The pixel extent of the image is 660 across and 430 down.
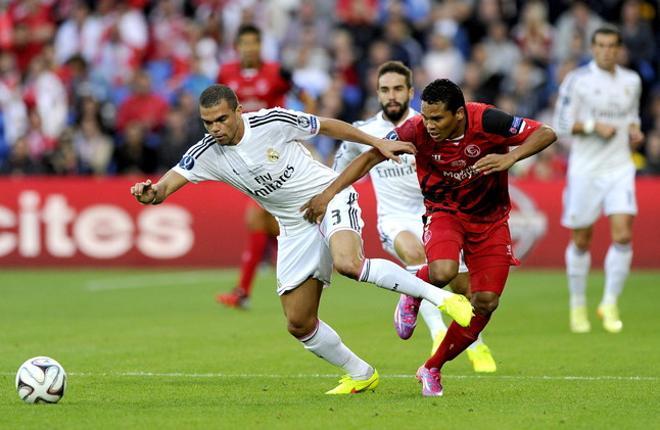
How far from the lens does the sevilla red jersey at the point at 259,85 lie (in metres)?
15.1

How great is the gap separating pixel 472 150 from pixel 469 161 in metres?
0.08

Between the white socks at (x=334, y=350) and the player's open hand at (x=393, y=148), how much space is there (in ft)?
4.14

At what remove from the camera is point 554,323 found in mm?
13672

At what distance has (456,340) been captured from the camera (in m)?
8.64

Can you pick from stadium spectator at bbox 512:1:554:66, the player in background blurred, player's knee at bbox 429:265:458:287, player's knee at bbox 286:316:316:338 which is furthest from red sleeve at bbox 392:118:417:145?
stadium spectator at bbox 512:1:554:66

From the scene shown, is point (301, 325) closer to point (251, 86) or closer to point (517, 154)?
point (517, 154)

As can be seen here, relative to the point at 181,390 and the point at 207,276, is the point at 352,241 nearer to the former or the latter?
the point at 181,390

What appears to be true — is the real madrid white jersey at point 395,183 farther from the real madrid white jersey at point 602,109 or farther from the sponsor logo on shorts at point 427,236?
the real madrid white jersey at point 602,109

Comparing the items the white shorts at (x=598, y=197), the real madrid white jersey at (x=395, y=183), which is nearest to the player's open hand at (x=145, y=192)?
the real madrid white jersey at (x=395, y=183)

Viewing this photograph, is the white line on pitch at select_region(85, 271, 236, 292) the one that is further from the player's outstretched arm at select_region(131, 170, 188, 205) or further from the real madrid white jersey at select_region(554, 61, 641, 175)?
the player's outstretched arm at select_region(131, 170, 188, 205)

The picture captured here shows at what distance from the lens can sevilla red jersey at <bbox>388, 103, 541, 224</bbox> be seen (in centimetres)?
867

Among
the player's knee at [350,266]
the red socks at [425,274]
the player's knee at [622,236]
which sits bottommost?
the player's knee at [622,236]

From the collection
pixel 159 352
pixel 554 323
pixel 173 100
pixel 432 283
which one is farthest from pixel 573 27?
pixel 432 283

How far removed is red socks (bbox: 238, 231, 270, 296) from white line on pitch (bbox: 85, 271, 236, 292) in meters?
3.35
